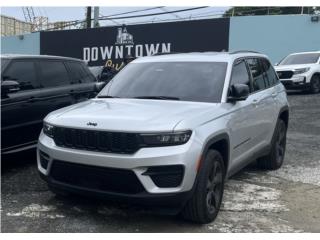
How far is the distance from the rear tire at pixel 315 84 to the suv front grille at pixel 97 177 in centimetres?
1433

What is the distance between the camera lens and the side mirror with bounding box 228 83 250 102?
17.1 feet

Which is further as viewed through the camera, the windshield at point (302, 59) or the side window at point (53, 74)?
the windshield at point (302, 59)

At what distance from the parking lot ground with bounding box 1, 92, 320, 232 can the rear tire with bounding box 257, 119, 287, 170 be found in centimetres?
11

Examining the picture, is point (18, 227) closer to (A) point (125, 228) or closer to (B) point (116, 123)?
(A) point (125, 228)

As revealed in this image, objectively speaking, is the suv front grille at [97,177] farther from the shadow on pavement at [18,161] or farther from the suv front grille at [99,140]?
the shadow on pavement at [18,161]

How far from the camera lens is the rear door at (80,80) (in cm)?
779

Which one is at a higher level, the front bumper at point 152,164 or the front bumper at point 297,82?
the front bumper at point 152,164

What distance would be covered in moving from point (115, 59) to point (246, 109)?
20.3 m

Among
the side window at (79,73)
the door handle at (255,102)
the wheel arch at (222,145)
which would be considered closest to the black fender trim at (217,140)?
the wheel arch at (222,145)

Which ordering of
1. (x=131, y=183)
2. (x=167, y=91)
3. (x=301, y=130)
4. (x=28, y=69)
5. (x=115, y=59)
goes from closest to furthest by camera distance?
(x=131, y=183) → (x=167, y=91) → (x=28, y=69) → (x=301, y=130) → (x=115, y=59)

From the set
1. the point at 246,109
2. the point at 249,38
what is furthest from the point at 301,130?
the point at 249,38

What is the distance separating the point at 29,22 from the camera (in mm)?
42938

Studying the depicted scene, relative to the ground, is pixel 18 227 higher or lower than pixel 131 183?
lower

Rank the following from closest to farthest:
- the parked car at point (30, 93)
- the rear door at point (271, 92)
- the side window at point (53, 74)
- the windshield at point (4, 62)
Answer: the parked car at point (30, 93) < the windshield at point (4, 62) < the rear door at point (271, 92) < the side window at point (53, 74)
